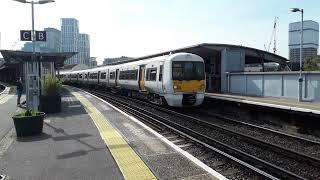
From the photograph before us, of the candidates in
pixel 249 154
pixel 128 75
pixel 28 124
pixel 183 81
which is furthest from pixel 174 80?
pixel 249 154

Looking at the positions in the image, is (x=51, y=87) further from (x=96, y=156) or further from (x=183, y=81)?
(x=96, y=156)

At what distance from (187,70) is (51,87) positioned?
6684 millimetres

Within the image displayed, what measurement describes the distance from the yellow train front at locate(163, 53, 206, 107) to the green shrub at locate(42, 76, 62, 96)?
5.24m

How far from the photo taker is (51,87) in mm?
20188

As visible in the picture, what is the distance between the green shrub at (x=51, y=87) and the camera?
20.0 meters

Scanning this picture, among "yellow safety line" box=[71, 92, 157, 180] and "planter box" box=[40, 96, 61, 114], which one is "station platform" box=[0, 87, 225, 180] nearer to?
"yellow safety line" box=[71, 92, 157, 180]

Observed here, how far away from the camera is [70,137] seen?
12461mm

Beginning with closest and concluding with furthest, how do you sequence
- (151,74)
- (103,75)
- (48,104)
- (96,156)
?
(96,156) < (48,104) < (151,74) < (103,75)

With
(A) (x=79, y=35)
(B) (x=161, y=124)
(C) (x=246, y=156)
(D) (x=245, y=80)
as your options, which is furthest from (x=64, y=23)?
(C) (x=246, y=156)

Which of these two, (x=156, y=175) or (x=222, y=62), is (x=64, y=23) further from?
(x=156, y=175)

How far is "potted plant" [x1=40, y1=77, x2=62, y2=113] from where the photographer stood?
19.6m

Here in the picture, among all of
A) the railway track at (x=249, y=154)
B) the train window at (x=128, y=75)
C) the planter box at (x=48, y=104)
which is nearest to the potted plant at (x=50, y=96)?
the planter box at (x=48, y=104)

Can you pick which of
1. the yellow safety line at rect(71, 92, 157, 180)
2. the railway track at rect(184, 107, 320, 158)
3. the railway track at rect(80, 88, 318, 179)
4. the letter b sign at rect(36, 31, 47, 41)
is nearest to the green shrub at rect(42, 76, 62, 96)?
the letter b sign at rect(36, 31, 47, 41)

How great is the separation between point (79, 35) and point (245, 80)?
77.4 meters
